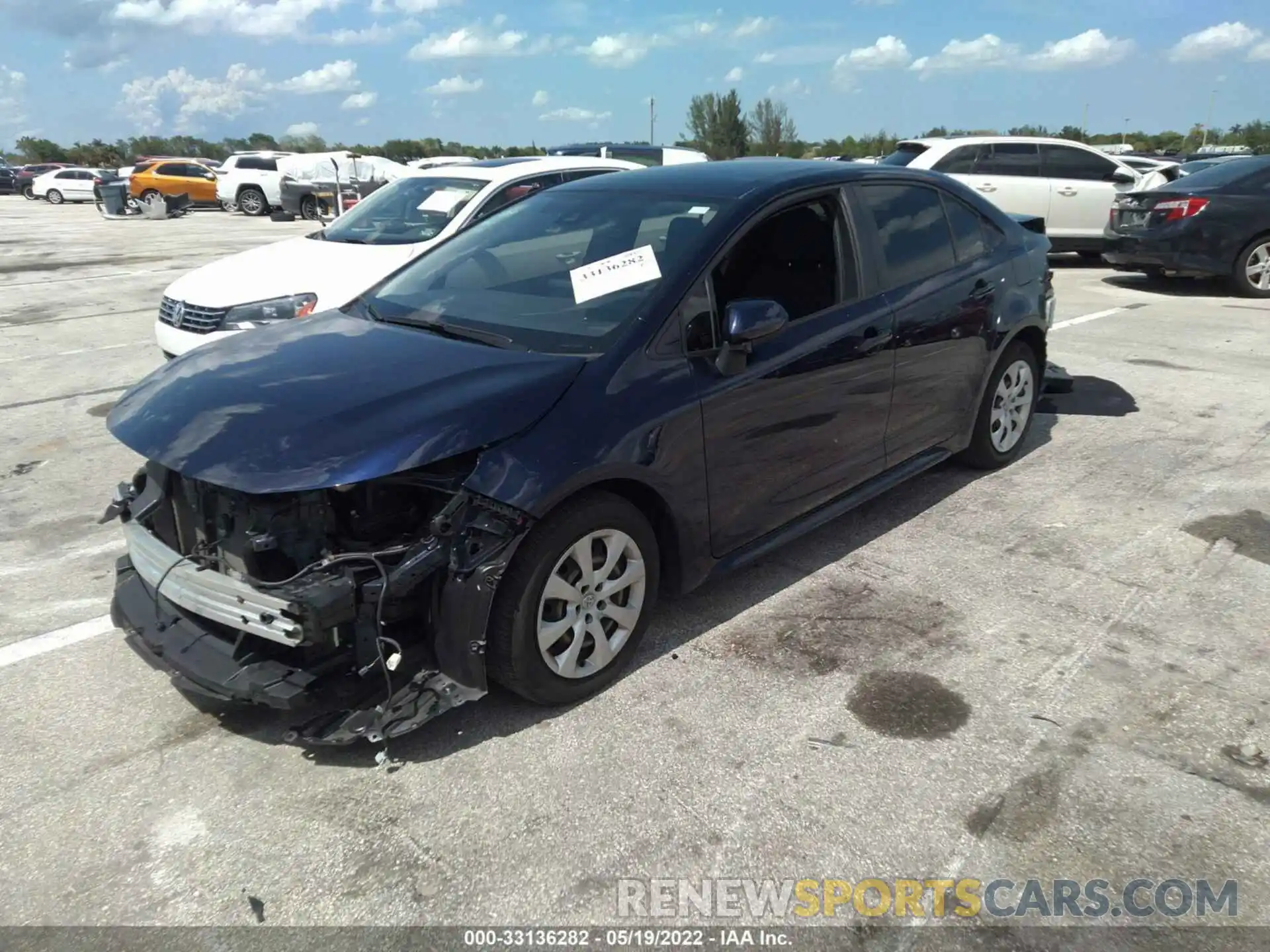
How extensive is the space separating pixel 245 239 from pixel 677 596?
19.9 metres

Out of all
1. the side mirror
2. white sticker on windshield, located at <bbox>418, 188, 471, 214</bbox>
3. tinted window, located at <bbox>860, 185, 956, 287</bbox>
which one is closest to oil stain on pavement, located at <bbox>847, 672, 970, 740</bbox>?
the side mirror

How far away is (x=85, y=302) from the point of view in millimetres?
12289

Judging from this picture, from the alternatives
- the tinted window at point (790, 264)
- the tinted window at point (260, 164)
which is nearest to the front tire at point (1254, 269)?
the tinted window at point (790, 264)

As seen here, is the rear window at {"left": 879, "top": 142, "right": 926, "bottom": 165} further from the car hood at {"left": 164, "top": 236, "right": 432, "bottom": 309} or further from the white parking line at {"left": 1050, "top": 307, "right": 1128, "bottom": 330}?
the car hood at {"left": 164, "top": 236, "right": 432, "bottom": 309}

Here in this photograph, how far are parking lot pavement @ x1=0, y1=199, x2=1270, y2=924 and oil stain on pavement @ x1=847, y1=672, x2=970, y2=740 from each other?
1 centimetres

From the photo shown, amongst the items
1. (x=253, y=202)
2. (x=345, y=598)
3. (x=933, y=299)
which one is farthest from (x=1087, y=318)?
(x=253, y=202)

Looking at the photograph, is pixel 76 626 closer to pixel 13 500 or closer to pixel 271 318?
pixel 13 500

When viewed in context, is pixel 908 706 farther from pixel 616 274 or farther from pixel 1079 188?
pixel 1079 188

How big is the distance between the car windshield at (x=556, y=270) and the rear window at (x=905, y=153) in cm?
977

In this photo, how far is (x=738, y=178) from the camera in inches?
159

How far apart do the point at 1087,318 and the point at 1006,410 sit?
549cm

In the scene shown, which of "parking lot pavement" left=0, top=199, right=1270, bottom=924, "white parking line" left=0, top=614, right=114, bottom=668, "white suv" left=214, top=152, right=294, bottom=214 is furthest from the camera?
"white suv" left=214, top=152, right=294, bottom=214

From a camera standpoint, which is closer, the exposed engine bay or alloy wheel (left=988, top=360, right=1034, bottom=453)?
the exposed engine bay

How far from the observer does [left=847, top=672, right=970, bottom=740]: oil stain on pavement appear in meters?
3.14
